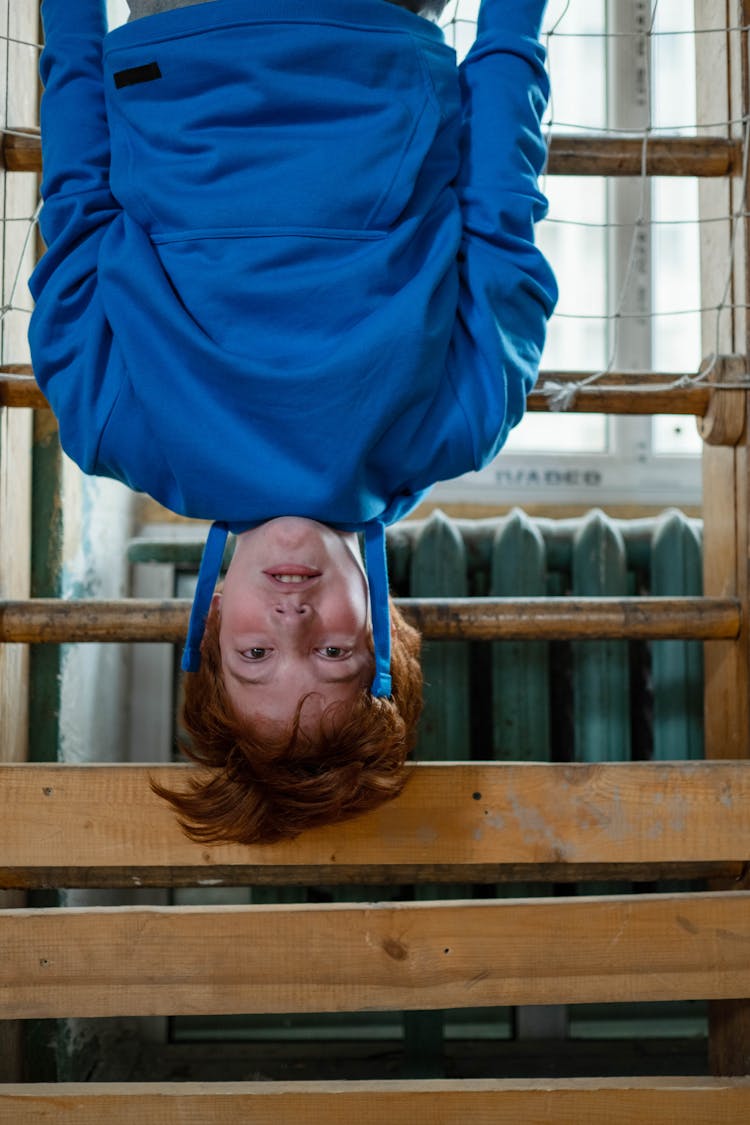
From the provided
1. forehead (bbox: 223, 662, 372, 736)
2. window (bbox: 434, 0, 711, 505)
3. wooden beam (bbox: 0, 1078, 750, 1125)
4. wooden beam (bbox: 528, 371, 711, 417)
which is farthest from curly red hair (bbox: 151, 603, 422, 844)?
window (bbox: 434, 0, 711, 505)

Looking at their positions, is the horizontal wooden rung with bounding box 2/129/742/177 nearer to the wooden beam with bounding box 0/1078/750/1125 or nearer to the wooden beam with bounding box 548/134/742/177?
the wooden beam with bounding box 548/134/742/177

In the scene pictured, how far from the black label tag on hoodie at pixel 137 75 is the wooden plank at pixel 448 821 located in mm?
677

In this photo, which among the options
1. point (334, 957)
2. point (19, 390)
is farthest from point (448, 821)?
point (19, 390)

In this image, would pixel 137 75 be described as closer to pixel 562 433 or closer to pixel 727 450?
pixel 727 450

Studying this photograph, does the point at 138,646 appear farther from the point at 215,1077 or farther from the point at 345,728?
the point at 345,728

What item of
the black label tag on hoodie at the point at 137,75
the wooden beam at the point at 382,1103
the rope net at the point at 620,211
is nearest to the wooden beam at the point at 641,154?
the black label tag on hoodie at the point at 137,75

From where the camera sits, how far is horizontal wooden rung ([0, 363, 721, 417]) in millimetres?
1208

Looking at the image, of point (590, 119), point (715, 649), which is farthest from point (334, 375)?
point (590, 119)

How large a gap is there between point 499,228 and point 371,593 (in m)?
0.38

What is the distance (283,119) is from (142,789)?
2.21ft

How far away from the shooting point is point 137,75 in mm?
1007

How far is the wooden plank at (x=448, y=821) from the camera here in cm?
106

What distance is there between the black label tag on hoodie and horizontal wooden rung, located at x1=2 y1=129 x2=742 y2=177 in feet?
0.83

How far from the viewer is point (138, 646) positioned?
6.09ft
